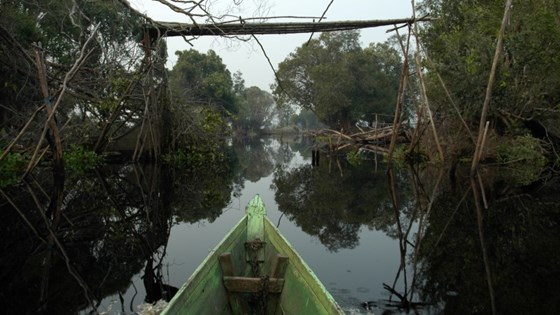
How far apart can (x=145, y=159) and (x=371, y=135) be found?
14.0m

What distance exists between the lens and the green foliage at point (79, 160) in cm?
1366

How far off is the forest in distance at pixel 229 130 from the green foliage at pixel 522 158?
64 mm

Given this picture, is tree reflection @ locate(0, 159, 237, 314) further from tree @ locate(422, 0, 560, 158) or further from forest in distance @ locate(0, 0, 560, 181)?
tree @ locate(422, 0, 560, 158)

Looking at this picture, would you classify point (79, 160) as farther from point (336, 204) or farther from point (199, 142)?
point (336, 204)

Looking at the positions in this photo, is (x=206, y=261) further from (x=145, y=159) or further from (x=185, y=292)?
(x=145, y=159)

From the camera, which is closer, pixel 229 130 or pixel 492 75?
pixel 492 75

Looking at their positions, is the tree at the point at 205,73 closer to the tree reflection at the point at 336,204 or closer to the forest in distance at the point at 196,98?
the forest in distance at the point at 196,98

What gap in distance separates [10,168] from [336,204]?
8048mm

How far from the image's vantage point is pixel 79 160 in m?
14.0

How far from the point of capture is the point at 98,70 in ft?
45.2

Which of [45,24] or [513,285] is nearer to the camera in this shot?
[513,285]

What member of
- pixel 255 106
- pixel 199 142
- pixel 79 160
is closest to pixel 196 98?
pixel 199 142

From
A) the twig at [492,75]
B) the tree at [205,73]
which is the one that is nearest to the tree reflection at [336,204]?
the twig at [492,75]

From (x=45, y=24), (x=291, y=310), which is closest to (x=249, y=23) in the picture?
(x=291, y=310)
